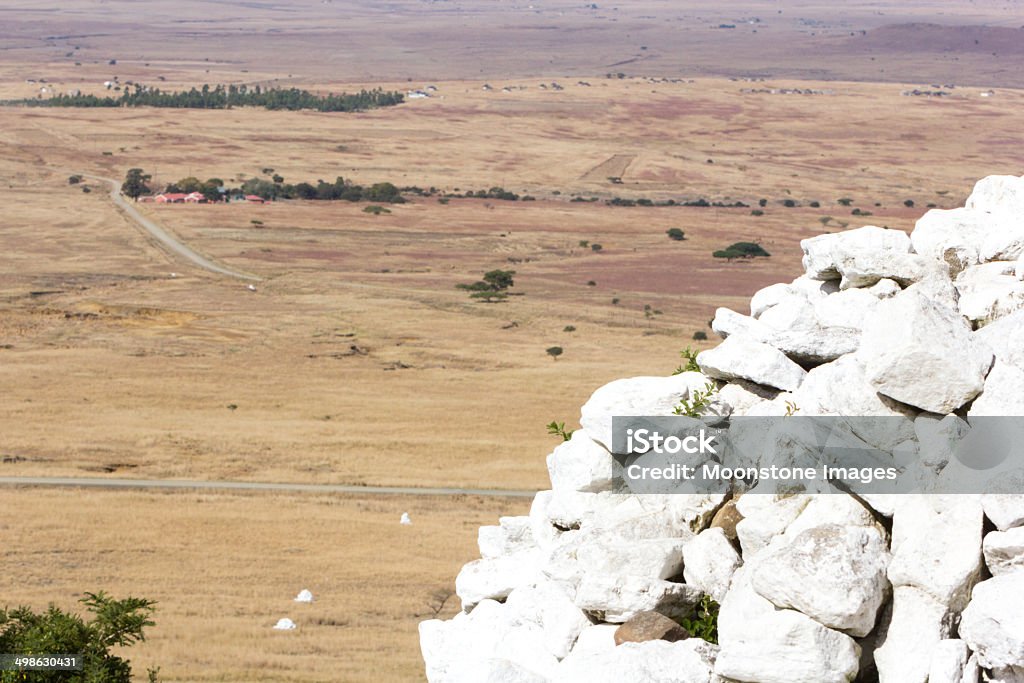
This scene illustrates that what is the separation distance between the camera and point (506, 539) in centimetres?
1551

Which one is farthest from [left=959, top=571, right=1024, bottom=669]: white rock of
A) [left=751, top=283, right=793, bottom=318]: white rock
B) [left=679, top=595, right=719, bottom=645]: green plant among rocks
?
[left=751, top=283, right=793, bottom=318]: white rock

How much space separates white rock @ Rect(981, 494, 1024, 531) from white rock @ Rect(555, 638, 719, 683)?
2.59 m

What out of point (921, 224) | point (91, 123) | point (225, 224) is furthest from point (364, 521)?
point (91, 123)

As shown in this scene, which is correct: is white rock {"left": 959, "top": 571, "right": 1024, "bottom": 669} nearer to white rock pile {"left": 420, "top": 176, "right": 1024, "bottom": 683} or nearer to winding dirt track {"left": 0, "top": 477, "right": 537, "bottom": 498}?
white rock pile {"left": 420, "top": 176, "right": 1024, "bottom": 683}

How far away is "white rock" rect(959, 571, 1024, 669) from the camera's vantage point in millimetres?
9422

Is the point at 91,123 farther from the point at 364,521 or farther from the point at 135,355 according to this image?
the point at 364,521

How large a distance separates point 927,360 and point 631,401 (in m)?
3.19

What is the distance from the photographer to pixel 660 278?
10019 cm

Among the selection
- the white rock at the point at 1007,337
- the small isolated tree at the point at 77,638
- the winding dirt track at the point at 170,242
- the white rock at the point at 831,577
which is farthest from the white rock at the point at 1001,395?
the winding dirt track at the point at 170,242

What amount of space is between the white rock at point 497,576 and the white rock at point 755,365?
115 inches

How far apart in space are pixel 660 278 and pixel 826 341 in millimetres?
87634

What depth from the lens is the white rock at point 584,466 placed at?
13375 mm

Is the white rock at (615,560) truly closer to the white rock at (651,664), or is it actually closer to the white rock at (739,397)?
the white rock at (651,664)

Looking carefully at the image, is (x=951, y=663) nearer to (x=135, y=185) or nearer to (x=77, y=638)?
(x=77, y=638)
